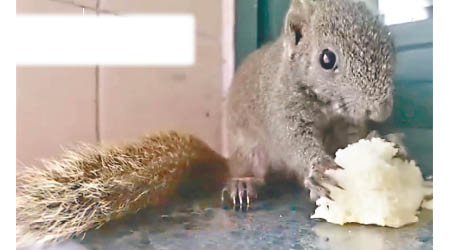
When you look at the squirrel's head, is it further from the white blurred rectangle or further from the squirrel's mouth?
the white blurred rectangle

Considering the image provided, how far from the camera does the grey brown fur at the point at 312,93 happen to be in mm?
912

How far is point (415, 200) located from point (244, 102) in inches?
20.8

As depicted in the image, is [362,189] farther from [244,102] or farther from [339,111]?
[244,102]

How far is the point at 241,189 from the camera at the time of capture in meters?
1.11

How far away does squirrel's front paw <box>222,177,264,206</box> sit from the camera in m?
1.07

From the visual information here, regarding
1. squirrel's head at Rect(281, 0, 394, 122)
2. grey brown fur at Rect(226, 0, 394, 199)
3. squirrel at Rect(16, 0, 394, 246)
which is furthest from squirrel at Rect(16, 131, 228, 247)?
squirrel's head at Rect(281, 0, 394, 122)

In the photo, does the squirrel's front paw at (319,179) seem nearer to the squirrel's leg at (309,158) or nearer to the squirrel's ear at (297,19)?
the squirrel's leg at (309,158)

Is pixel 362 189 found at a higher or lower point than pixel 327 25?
lower

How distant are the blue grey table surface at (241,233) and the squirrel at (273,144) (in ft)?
0.13

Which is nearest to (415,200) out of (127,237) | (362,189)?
(362,189)

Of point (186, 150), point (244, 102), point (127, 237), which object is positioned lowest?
point (127, 237)

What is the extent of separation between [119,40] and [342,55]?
49 cm

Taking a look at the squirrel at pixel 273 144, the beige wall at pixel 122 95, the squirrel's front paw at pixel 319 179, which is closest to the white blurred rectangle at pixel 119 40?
the beige wall at pixel 122 95

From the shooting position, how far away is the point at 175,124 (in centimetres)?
122
